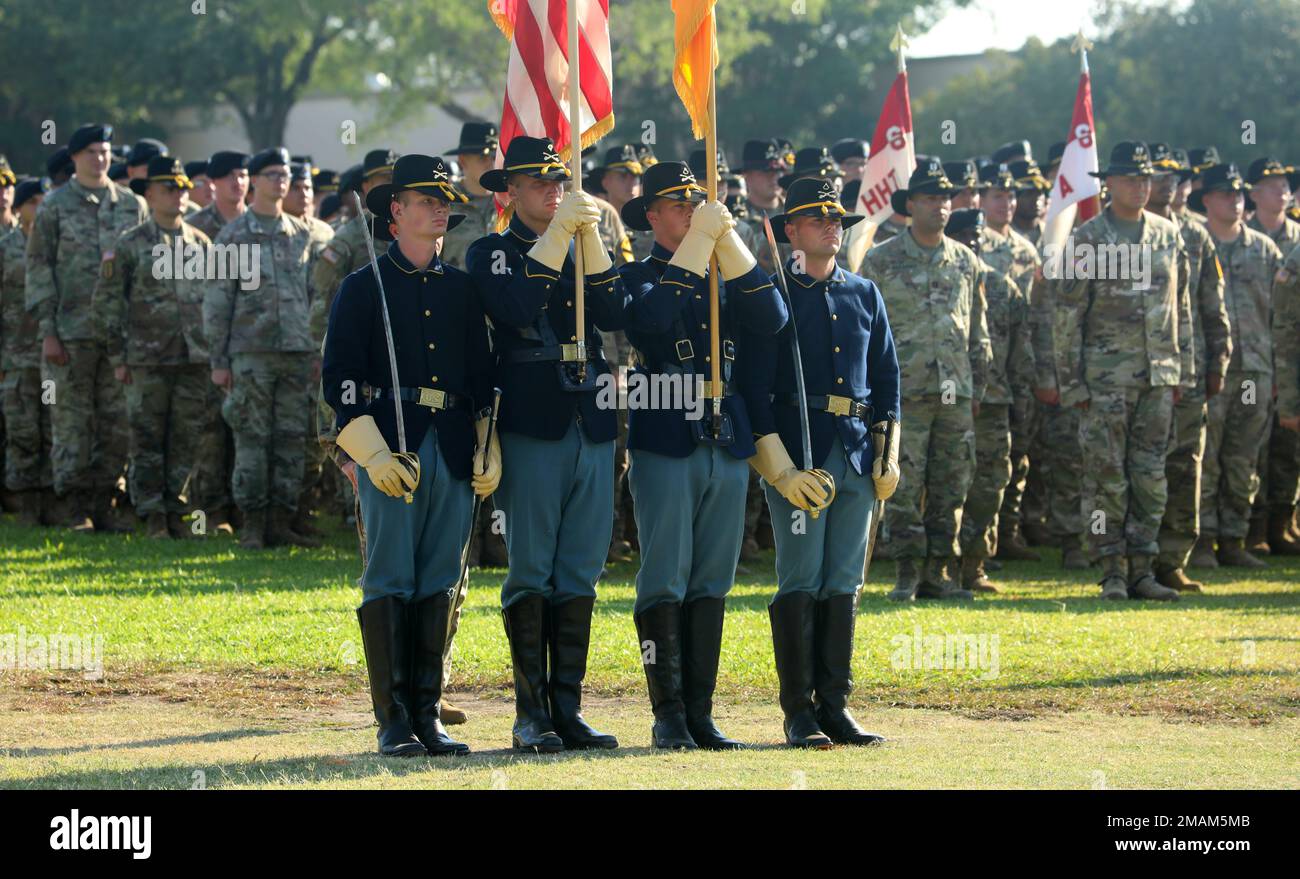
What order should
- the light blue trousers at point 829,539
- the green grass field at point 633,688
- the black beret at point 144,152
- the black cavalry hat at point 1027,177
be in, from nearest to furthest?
1. the green grass field at point 633,688
2. the light blue trousers at point 829,539
3. the black beret at point 144,152
4. the black cavalry hat at point 1027,177

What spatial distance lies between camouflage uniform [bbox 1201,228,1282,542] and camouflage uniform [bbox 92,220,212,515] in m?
8.16

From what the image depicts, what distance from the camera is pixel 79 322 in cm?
1614

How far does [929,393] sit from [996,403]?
169 centimetres

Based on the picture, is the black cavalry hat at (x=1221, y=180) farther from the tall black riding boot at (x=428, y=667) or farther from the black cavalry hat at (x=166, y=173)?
the tall black riding boot at (x=428, y=667)

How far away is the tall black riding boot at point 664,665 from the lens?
8.25m

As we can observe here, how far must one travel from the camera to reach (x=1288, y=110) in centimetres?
4275

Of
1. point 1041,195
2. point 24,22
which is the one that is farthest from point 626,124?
point 1041,195

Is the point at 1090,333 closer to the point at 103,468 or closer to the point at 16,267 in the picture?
the point at 103,468

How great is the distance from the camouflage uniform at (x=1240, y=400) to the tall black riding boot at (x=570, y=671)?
892 cm

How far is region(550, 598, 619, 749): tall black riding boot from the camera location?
8.18 meters

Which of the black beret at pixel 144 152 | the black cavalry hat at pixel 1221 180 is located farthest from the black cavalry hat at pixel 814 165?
the black beret at pixel 144 152

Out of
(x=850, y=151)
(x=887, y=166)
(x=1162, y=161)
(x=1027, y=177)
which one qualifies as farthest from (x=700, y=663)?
(x=850, y=151)

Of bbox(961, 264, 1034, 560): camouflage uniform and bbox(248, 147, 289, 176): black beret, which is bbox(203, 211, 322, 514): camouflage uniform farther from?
bbox(961, 264, 1034, 560): camouflage uniform

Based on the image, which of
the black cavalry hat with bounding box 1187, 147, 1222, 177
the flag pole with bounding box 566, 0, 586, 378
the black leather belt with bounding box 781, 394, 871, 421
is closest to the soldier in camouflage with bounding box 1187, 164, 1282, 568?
the black cavalry hat with bounding box 1187, 147, 1222, 177
